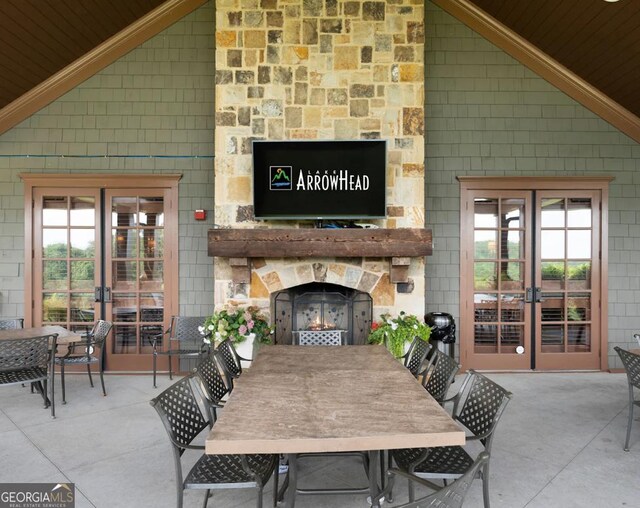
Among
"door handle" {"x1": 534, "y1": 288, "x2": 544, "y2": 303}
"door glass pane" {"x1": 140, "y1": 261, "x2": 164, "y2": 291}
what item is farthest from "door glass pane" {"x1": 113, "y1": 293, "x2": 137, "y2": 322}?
"door handle" {"x1": 534, "y1": 288, "x2": 544, "y2": 303}

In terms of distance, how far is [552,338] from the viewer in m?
5.70

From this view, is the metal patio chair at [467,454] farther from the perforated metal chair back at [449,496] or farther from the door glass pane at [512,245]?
the door glass pane at [512,245]

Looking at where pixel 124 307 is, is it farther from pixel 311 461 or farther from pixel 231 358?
pixel 311 461

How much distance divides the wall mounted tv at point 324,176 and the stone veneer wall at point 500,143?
3.99 feet

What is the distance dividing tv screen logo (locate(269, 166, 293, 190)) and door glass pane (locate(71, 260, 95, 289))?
2638mm

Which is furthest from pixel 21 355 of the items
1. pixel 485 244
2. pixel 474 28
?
pixel 474 28

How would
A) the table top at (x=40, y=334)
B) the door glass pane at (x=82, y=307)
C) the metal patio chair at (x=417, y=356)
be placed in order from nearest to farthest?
1. the metal patio chair at (x=417, y=356)
2. the table top at (x=40, y=334)
3. the door glass pane at (x=82, y=307)

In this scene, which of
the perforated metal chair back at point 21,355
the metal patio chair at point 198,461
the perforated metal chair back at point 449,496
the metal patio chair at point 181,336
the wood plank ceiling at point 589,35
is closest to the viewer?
the perforated metal chair back at point 449,496

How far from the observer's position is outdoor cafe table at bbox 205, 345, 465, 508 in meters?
1.89

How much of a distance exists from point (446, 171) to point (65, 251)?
4.88 metres


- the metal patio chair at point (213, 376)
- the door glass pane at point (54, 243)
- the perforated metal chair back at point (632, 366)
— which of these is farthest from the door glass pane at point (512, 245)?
the door glass pane at point (54, 243)

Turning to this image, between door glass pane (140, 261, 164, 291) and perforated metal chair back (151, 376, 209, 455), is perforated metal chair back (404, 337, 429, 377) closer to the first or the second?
perforated metal chair back (151, 376, 209, 455)

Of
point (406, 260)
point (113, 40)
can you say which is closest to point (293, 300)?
point (406, 260)

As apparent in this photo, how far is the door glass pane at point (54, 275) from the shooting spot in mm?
5590
